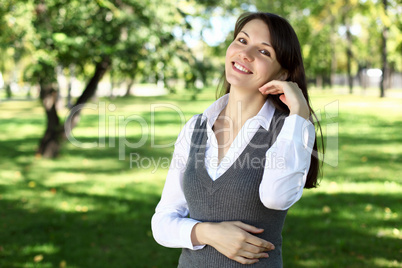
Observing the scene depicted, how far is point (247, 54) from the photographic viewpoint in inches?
73.9

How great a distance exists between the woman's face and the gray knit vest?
0.22m

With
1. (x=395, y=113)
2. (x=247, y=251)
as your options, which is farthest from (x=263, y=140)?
(x=395, y=113)

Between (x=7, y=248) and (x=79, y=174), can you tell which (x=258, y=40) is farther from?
(x=79, y=174)

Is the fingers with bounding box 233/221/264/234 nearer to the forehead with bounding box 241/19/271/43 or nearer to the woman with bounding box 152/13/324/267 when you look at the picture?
the woman with bounding box 152/13/324/267

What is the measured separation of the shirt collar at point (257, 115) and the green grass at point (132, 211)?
1.56 metres

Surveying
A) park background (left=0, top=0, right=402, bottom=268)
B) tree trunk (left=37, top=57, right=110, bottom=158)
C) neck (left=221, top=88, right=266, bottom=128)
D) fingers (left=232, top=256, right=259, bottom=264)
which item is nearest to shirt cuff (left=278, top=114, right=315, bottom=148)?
neck (left=221, top=88, right=266, bottom=128)

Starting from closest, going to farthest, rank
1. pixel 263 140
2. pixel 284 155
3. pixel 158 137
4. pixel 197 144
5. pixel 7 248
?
1. pixel 284 155
2. pixel 263 140
3. pixel 197 144
4. pixel 7 248
5. pixel 158 137

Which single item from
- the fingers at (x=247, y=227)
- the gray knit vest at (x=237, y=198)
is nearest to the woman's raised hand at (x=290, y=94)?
the gray knit vest at (x=237, y=198)

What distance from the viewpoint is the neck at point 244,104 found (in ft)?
6.56

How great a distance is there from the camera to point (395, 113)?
18.3 m

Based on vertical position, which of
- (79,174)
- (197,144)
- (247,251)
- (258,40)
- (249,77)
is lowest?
(79,174)

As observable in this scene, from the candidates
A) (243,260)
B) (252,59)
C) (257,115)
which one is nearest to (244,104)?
(257,115)

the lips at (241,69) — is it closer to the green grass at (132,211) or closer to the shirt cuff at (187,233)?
the shirt cuff at (187,233)

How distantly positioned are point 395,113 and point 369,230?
1469cm
